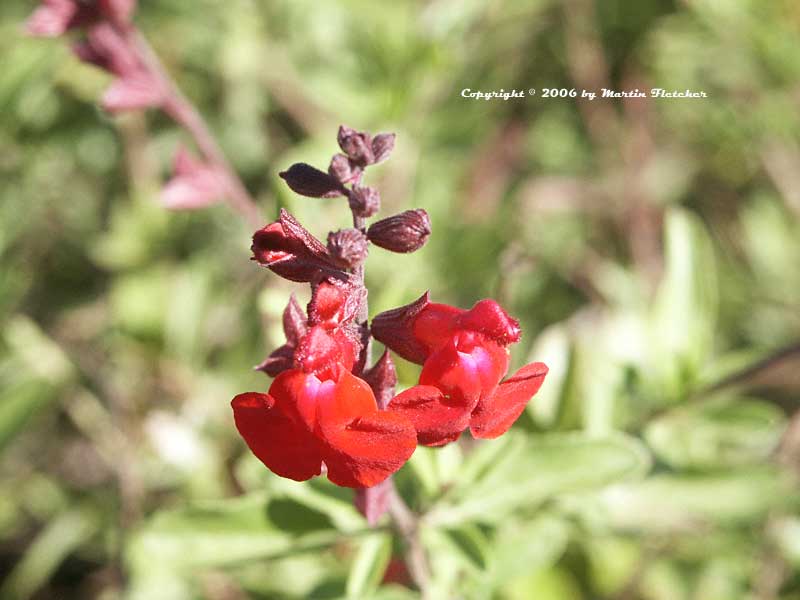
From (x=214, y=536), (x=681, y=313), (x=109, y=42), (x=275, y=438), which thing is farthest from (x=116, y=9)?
(x=681, y=313)

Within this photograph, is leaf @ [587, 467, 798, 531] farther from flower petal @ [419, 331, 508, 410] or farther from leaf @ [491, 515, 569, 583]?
flower petal @ [419, 331, 508, 410]

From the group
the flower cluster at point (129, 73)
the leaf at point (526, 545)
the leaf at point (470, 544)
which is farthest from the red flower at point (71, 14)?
the leaf at point (526, 545)

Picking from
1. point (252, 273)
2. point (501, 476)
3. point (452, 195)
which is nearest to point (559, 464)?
point (501, 476)

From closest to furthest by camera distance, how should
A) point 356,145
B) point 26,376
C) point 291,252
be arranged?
point 291,252 < point 356,145 < point 26,376

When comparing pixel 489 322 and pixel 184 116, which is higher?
pixel 184 116

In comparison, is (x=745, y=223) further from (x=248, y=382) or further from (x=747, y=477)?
(x=248, y=382)

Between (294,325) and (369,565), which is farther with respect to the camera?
(369,565)

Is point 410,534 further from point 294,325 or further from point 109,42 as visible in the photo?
point 109,42

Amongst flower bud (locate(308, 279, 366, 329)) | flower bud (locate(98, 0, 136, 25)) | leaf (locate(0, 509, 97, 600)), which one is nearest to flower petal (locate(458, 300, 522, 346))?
flower bud (locate(308, 279, 366, 329))
